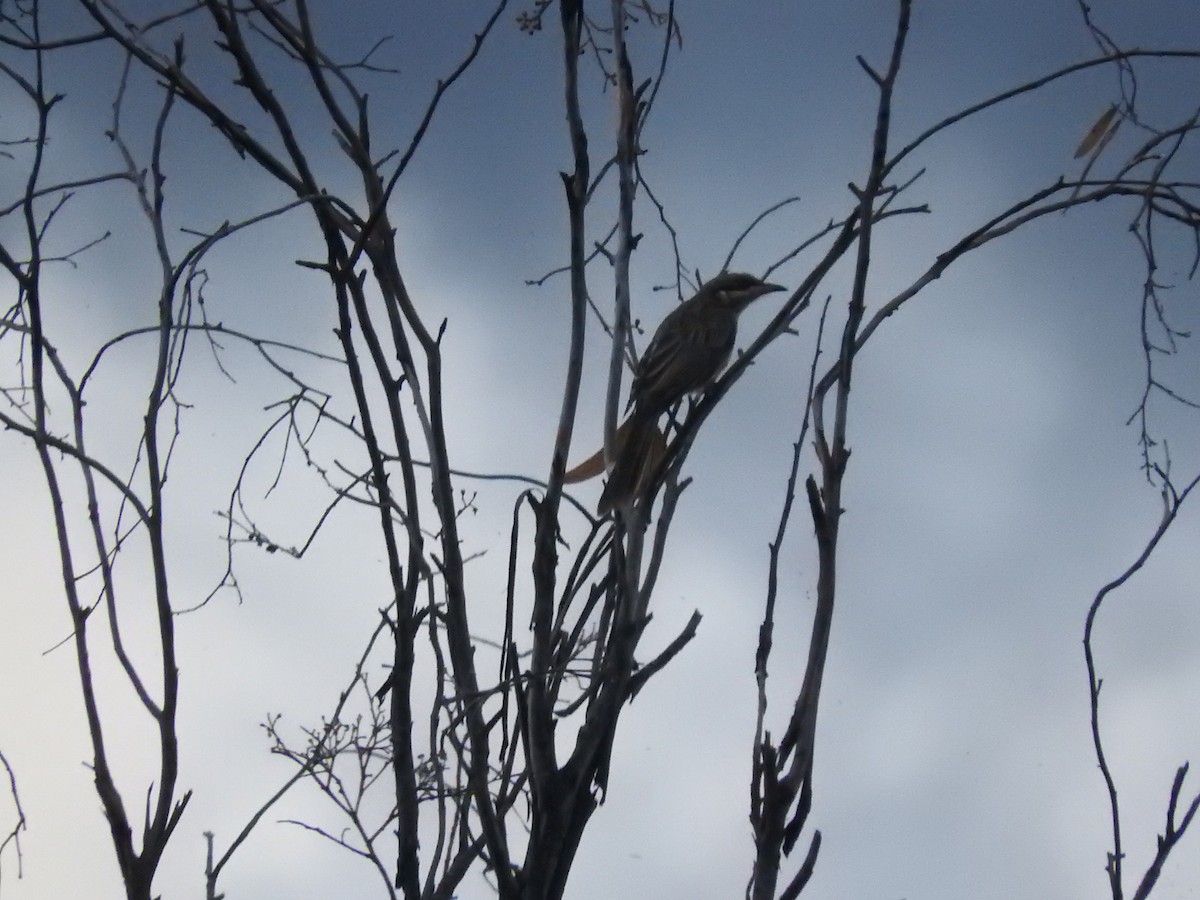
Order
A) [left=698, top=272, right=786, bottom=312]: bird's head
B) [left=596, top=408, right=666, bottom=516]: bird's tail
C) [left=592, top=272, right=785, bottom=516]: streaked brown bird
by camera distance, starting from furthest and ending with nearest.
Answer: [left=698, top=272, right=786, bottom=312]: bird's head → [left=592, top=272, right=785, bottom=516]: streaked brown bird → [left=596, top=408, right=666, bottom=516]: bird's tail

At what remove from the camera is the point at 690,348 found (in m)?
3.21

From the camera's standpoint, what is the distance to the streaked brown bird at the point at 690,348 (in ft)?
A: 9.53

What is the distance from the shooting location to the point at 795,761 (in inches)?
50.4

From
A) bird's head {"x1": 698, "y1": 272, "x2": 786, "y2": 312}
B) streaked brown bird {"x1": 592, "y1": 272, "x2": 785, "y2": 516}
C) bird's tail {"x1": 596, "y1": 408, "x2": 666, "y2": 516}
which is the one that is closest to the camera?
bird's tail {"x1": 596, "y1": 408, "x2": 666, "y2": 516}

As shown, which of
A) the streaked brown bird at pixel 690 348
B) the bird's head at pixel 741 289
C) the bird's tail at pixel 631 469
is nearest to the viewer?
the bird's tail at pixel 631 469

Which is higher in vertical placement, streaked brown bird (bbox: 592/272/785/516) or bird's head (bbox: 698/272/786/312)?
bird's head (bbox: 698/272/786/312)

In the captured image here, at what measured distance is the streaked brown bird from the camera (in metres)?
2.91

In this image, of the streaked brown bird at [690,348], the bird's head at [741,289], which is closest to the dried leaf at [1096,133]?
the streaked brown bird at [690,348]

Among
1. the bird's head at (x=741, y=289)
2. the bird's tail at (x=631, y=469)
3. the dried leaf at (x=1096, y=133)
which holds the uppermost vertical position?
the bird's head at (x=741, y=289)

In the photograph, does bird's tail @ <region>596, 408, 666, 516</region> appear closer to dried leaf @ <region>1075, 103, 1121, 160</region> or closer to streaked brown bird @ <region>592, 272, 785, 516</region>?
streaked brown bird @ <region>592, 272, 785, 516</region>

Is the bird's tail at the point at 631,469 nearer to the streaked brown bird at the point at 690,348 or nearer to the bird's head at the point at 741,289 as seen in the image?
the streaked brown bird at the point at 690,348

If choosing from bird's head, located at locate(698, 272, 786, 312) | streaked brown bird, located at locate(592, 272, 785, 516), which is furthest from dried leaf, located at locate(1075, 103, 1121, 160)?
bird's head, located at locate(698, 272, 786, 312)

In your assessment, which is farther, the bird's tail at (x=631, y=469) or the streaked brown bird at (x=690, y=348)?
the streaked brown bird at (x=690, y=348)

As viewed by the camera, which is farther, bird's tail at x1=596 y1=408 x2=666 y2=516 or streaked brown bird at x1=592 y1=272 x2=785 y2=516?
streaked brown bird at x1=592 y1=272 x2=785 y2=516
